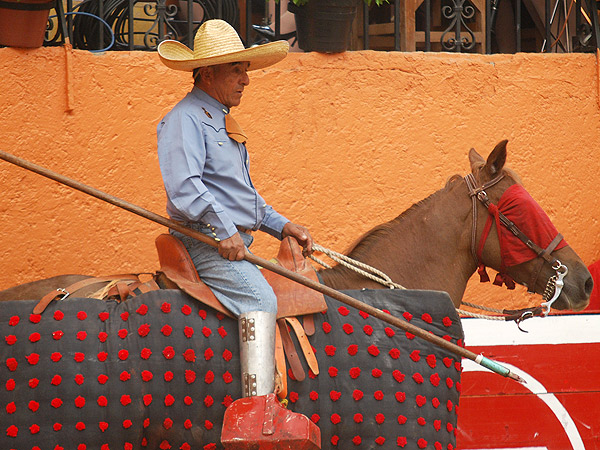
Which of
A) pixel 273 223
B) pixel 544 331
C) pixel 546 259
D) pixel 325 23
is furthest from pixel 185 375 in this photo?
pixel 325 23

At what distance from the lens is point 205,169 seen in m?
3.38

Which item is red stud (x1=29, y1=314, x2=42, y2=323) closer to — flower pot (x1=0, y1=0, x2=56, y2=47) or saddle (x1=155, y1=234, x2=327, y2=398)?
saddle (x1=155, y1=234, x2=327, y2=398)

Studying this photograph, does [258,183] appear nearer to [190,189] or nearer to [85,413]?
[190,189]

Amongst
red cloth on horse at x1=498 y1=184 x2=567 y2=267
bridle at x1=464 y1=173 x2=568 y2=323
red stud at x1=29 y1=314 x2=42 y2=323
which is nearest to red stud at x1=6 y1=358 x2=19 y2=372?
red stud at x1=29 y1=314 x2=42 y2=323

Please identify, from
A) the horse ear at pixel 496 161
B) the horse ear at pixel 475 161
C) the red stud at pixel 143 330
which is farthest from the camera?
the horse ear at pixel 475 161

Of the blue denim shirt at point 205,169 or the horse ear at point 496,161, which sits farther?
the horse ear at point 496,161

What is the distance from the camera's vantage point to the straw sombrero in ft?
11.1

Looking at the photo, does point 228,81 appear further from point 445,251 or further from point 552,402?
point 552,402

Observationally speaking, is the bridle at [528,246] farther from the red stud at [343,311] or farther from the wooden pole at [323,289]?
the red stud at [343,311]

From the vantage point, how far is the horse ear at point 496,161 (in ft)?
12.5

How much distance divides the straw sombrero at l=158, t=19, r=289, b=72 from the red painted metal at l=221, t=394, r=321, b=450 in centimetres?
148

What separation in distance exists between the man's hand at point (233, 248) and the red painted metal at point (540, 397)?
2.16m

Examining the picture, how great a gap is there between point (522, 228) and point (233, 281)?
1488 millimetres

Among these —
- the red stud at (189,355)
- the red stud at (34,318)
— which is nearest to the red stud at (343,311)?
the red stud at (189,355)
